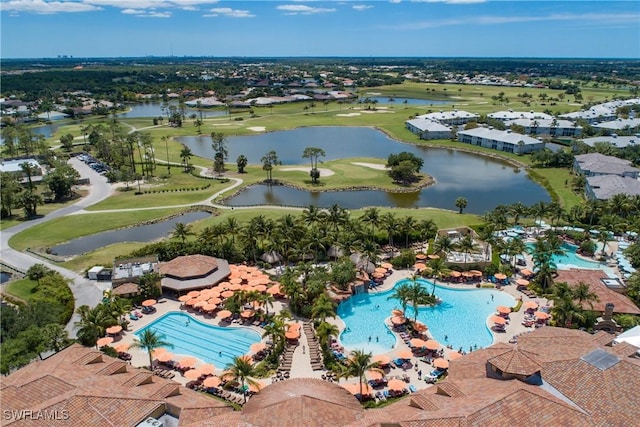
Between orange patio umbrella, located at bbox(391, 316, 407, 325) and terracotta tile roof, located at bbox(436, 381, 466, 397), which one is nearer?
terracotta tile roof, located at bbox(436, 381, 466, 397)

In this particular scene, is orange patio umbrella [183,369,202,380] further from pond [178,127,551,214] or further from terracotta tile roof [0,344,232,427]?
pond [178,127,551,214]

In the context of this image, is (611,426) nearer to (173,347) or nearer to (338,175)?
(173,347)

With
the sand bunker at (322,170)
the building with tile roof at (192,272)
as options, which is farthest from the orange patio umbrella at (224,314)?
the sand bunker at (322,170)

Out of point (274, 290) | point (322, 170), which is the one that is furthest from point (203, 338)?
point (322, 170)

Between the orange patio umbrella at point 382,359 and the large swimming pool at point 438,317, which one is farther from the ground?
the orange patio umbrella at point 382,359

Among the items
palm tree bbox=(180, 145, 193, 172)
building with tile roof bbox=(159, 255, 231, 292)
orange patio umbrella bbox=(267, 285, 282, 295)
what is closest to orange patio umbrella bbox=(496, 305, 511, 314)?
orange patio umbrella bbox=(267, 285, 282, 295)

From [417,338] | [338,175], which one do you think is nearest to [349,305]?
[417,338]

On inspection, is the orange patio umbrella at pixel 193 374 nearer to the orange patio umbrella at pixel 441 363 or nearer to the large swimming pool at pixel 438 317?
the large swimming pool at pixel 438 317
